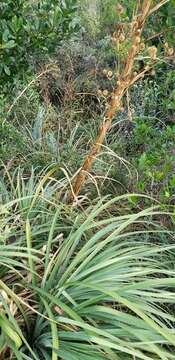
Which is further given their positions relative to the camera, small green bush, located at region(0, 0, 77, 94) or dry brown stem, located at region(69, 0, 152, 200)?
small green bush, located at region(0, 0, 77, 94)

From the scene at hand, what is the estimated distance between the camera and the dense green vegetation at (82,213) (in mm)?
1762

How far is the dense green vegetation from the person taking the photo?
69.4 inches

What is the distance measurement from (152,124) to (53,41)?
54.1 inches

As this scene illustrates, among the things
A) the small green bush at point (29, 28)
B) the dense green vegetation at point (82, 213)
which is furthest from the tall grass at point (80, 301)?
the small green bush at point (29, 28)

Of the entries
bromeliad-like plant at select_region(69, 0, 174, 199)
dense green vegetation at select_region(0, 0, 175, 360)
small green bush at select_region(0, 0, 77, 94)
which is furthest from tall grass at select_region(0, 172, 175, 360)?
small green bush at select_region(0, 0, 77, 94)

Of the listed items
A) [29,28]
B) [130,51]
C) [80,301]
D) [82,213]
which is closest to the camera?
[80,301]

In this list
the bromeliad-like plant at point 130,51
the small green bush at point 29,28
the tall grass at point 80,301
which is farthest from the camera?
the small green bush at point 29,28

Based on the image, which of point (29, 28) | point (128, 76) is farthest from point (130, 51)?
point (29, 28)

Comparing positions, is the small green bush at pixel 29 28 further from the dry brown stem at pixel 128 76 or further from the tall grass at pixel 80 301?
the tall grass at pixel 80 301

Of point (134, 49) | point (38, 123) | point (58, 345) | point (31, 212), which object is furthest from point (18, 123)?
point (58, 345)

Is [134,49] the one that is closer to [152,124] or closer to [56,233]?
[56,233]

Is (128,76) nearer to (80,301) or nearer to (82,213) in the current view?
(82,213)

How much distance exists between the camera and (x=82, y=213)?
2404 millimetres

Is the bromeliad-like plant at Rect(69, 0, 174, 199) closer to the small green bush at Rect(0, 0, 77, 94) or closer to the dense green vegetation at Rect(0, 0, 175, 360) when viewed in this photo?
the dense green vegetation at Rect(0, 0, 175, 360)
